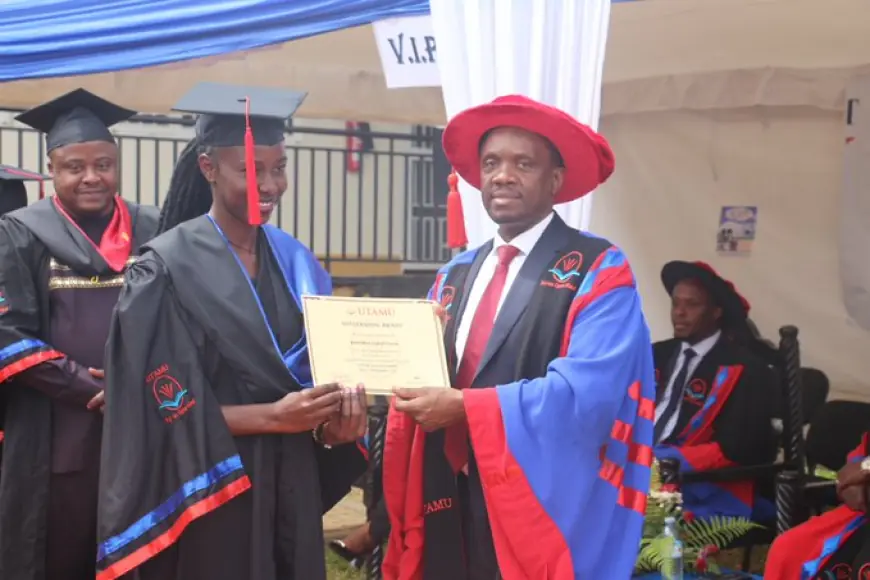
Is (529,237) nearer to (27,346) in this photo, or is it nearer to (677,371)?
(27,346)

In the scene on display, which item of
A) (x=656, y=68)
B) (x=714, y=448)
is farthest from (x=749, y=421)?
(x=656, y=68)

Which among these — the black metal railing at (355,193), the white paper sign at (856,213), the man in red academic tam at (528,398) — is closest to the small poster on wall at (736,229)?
the white paper sign at (856,213)

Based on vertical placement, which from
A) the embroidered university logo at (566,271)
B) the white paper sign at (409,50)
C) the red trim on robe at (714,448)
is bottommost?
the red trim on robe at (714,448)

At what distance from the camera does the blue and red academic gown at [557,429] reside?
2.54 metres

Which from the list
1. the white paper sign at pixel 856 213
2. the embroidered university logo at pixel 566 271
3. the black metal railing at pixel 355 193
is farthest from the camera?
the black metal railing at pixel 355 193

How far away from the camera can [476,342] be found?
2.72 meters

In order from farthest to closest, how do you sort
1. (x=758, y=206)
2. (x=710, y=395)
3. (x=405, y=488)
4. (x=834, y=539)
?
(x=758, y=206), (x=710, y=395), (x=834, y=539), (x=405, y=488)

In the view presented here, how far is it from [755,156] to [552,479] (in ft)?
12.4

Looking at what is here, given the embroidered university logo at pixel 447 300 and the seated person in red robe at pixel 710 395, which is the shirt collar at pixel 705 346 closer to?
the seated person in red robe at pixel 710 395

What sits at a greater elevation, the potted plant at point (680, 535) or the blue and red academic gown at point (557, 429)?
the blue and red academic gown at point (557, 429)

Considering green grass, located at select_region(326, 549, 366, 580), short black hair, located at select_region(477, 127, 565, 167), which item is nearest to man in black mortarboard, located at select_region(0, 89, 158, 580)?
short black hair, located at select_region(477, 127, 565, 167)

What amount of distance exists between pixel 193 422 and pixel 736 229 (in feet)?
13.3

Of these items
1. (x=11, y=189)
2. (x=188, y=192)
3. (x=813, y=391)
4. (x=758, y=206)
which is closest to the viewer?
(x=188, y=192)

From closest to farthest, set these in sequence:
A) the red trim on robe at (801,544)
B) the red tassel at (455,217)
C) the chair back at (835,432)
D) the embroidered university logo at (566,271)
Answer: the embroidered university logo at (566,271)
the red tassel at (455,217)
the red trim on robe at (801,544)
the chair back at (835,432)
